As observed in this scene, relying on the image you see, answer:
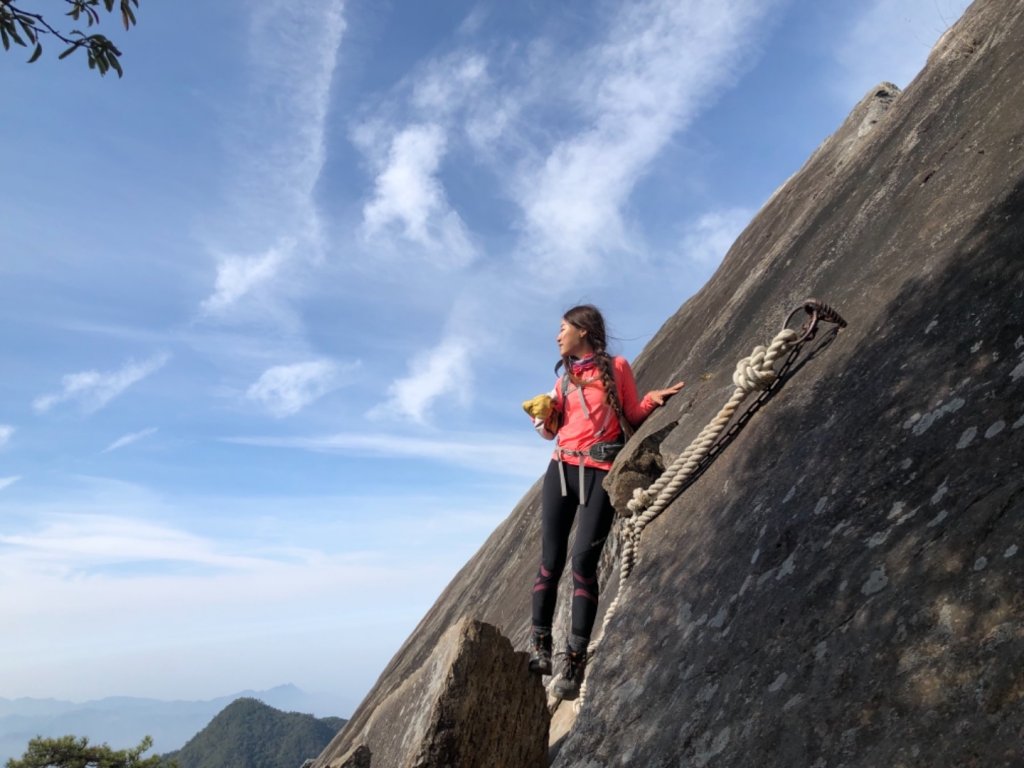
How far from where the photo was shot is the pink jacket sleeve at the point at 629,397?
567 cm

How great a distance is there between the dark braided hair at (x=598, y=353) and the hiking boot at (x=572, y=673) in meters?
1.57

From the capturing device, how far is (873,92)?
439 inches

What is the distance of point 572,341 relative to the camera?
5.82 m

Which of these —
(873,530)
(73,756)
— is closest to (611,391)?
(873,530)

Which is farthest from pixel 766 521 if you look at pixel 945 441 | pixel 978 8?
pixel 978 8

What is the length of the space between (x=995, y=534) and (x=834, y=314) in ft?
7.24

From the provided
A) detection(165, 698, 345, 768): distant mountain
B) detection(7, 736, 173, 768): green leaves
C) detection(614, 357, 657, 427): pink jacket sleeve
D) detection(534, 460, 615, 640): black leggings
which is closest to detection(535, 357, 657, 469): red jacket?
detection(614, 357, 657, 427): pink jacket sleeve

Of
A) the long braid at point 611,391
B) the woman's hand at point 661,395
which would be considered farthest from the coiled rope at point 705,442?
the woman's hand at point 661,395

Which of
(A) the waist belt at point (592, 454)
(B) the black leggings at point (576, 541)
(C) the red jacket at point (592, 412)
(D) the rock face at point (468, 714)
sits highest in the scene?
(C) the red jacket at point (592, 412)

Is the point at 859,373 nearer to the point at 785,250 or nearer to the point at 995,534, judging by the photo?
the point at 995,534

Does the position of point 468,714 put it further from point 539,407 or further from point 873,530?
point 873,530

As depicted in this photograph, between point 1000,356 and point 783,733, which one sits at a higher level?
point 1000,356

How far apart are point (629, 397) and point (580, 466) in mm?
735

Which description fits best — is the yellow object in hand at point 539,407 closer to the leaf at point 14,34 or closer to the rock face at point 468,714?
the rock face at point 468,714
